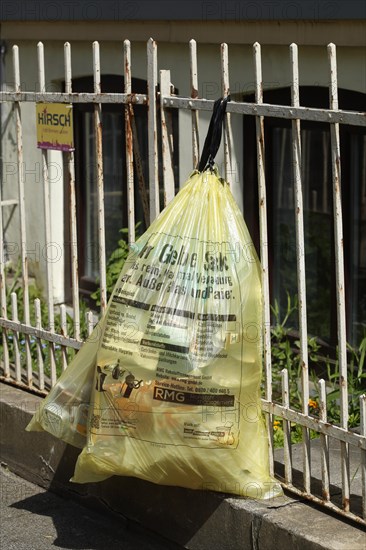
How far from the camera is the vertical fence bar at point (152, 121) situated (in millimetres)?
4523

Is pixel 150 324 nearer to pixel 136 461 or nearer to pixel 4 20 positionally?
pixel 136 461

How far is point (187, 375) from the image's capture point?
13.1 feet

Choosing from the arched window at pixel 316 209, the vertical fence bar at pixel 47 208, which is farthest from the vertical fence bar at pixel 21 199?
the arched window at pixel 316 209

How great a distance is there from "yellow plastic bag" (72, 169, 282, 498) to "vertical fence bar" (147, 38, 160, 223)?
1.44ft

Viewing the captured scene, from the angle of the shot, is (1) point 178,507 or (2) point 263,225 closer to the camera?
(2) point 263,225

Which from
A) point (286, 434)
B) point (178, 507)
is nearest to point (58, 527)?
point (178, 507)

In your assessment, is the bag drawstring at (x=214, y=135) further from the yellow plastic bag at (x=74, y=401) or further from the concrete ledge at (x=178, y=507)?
the concrete ledge at (x=178, y=507)

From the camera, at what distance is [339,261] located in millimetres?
3896

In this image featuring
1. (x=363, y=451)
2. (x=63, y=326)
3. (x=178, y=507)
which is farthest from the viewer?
(x=63, y=326)

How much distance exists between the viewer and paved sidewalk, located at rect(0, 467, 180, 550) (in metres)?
4.70

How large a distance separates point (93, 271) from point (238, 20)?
8.34 feet

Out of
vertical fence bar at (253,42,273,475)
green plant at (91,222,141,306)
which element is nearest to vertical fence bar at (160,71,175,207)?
vertical fence bar at (253,42,273,475)

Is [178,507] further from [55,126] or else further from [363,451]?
[55,126]

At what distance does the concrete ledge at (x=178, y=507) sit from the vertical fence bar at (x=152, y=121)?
3.94 ft
